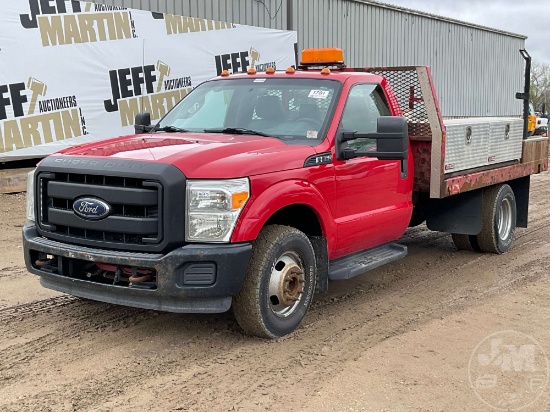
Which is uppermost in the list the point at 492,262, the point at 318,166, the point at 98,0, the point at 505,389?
the point at 98,0

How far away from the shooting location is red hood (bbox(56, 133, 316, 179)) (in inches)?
176

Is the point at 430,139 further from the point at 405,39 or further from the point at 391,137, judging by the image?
the point at 405,39

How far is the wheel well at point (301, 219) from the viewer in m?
5.18

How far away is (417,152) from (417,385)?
10.2 ft

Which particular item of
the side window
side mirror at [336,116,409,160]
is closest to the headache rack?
the side window

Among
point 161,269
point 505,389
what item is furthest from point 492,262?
point 161,269

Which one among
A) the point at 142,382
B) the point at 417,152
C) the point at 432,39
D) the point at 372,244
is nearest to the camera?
the point at 142,382

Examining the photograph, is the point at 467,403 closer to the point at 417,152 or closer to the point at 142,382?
the point at 142,382

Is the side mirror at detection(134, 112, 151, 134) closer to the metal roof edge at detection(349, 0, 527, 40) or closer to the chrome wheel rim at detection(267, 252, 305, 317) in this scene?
the chrome wheel rim at detection(267, 252, 305, 317)

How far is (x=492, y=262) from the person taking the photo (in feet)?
25.6

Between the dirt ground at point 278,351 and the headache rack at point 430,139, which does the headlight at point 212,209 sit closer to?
the dirt ground at point 278,351

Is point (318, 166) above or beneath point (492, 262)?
above
